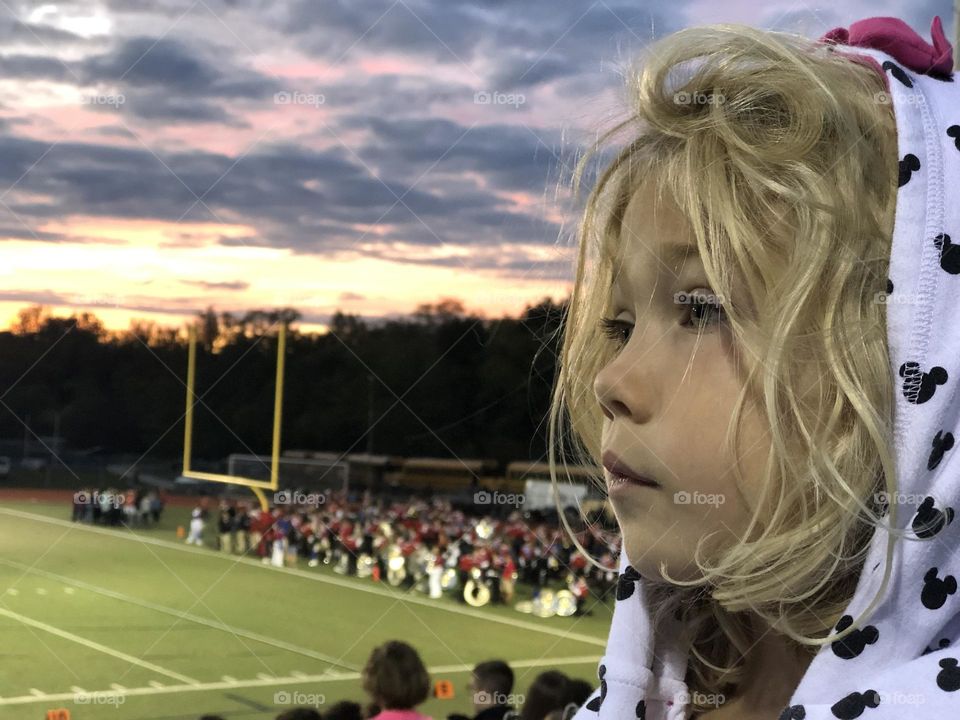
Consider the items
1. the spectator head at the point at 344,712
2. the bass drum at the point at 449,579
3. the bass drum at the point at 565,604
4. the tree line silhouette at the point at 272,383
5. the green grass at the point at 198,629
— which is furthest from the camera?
the bass drum at the point at 449,579

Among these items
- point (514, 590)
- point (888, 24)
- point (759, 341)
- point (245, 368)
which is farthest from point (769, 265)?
point (514, 590)

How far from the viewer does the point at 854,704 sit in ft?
1.29

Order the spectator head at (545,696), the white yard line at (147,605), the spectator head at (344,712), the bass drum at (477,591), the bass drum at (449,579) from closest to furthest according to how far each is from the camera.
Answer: the spectator head at (344,712)
the spectator head at (545,696)
the white yard line at (147,605)
the bass drum at (477,591)
the bass drum at (449,579)

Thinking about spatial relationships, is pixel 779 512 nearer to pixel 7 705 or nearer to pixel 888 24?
pixel 888 24

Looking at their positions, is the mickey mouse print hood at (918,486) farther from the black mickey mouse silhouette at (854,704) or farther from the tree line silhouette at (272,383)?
the tree line silhouette at (272,383)

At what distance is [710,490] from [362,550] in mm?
12958

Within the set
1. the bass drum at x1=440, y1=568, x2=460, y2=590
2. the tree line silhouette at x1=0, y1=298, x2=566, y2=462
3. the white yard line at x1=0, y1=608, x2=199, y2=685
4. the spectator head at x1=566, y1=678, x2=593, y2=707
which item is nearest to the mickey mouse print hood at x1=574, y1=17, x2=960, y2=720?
the spectator head at x1=566, y1=678, x2=593, y2=707

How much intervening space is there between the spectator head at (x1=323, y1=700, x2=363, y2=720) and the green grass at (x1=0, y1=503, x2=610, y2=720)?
579 cm

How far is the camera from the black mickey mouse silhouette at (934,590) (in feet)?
1.33

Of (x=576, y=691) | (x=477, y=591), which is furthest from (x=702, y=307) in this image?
(x=477, y=591)

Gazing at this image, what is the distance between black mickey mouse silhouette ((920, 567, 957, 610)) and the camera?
0.40 metres

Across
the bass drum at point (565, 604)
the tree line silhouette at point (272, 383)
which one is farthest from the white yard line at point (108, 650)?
the bass drum at point (565, 604)

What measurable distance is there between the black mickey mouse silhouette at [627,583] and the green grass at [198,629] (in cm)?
805

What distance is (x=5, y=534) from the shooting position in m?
11.3
